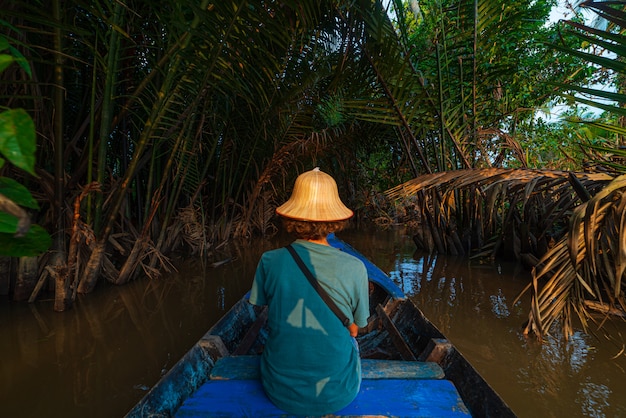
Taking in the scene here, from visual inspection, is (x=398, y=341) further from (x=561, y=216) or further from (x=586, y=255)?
(x=561, y=216)

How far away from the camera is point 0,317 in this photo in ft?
9.93

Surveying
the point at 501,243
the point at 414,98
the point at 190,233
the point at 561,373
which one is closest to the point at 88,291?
the point at 190,233

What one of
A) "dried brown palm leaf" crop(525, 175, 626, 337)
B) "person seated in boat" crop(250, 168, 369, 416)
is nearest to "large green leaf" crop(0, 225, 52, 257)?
"person seated in boat" crop(250, 168, 369, 416)

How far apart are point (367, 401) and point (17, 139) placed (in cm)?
150

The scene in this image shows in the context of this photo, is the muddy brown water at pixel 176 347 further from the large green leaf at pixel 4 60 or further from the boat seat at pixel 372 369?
the large green leaf at pixel 4 60

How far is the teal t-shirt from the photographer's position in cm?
132

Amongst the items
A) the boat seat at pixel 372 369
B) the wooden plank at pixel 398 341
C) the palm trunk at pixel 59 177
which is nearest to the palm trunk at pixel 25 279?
the palm trunk at pixel 59 177

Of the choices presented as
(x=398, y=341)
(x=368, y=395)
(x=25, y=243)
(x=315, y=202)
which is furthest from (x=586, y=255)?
(x=25, y=243)

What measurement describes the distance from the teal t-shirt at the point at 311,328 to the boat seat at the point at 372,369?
35 centimetres

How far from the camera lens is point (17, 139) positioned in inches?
15.5

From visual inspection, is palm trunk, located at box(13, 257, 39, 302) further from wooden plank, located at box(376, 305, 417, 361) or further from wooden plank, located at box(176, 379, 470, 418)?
wooden plank, located at box(376, 305, 417, 361)

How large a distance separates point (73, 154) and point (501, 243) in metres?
5.98

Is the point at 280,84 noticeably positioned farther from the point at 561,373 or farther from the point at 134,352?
the point at 561,373

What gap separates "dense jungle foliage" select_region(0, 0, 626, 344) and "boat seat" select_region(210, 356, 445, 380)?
853mm
